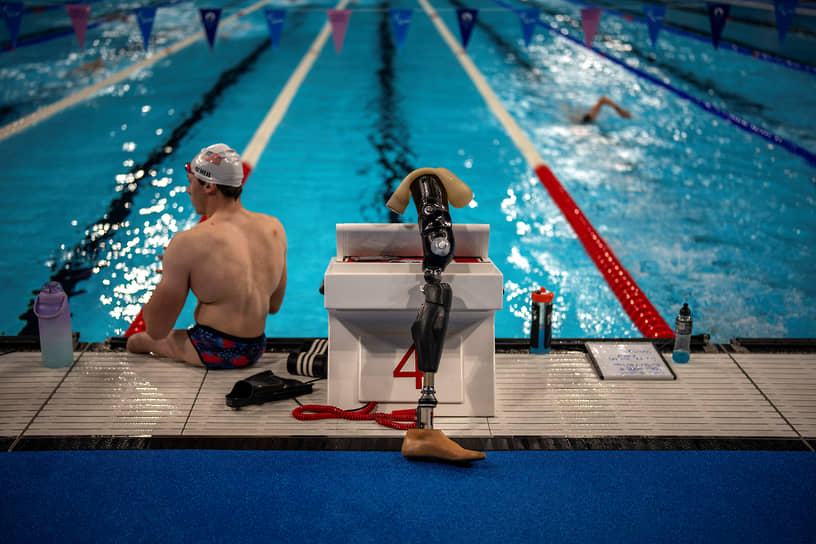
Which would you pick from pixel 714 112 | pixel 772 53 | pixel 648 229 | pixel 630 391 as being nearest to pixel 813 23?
pixel 772 53

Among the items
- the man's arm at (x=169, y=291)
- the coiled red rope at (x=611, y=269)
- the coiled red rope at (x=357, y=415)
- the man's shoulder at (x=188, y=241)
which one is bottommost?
the coiled red rope at (x=611, y=269)

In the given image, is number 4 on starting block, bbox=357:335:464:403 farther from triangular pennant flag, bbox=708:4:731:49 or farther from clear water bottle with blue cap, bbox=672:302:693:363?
triangular pennant flag, bbox=708:4:731:49

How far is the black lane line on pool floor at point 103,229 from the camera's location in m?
4.77

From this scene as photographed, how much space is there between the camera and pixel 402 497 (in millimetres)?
2184

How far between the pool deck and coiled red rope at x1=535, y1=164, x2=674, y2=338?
111cm

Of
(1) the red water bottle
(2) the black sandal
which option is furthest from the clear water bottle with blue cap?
(2) the black sandal

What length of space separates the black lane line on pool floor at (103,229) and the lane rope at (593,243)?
3522 mm

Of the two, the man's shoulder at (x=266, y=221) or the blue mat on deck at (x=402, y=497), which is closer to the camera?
the blue mat on deck at (x=402, y=497)

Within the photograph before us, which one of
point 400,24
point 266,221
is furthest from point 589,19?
point 266,221

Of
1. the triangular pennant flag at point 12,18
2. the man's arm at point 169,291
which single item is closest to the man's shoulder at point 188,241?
the man's arm at point 169,291

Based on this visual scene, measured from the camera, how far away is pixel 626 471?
7.64 feet

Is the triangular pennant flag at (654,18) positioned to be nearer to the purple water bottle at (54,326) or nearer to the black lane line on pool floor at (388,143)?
the black lane line on pool floor at (388,143)

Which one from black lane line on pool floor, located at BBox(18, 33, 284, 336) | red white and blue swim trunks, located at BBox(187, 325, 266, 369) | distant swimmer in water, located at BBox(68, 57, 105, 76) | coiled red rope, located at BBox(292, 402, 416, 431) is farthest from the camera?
distant swimmer in water, located at BBox(68, 57, 105, 76)

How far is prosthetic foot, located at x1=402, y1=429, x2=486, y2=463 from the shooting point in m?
2.34
